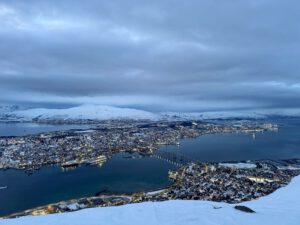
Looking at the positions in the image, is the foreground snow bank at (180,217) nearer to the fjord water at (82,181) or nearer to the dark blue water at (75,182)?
the dark blue water at (75,182)

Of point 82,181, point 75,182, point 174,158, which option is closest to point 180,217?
point 75,182

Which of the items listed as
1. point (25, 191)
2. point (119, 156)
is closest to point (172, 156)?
point (119, 156)

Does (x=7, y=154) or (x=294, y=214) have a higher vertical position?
(x=294, y=214)

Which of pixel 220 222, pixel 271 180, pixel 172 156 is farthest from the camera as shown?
pixel 172 156

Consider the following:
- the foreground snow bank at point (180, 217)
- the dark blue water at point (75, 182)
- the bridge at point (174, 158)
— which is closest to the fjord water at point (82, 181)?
the dark blue water at point (75, 182)

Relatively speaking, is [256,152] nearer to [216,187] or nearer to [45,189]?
[216,187]

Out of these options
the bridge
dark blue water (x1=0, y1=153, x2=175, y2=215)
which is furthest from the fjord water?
the bridge

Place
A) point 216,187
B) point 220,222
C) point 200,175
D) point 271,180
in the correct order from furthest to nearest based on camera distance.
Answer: point 200,175, point 271,180, point 216,187, point 220,222

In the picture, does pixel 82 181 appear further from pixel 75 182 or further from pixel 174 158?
pixel 174 158

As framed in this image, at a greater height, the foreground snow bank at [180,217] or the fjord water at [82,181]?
the foreground snow bank at [180,217]

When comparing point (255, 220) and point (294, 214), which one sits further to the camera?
point (294, 214)
